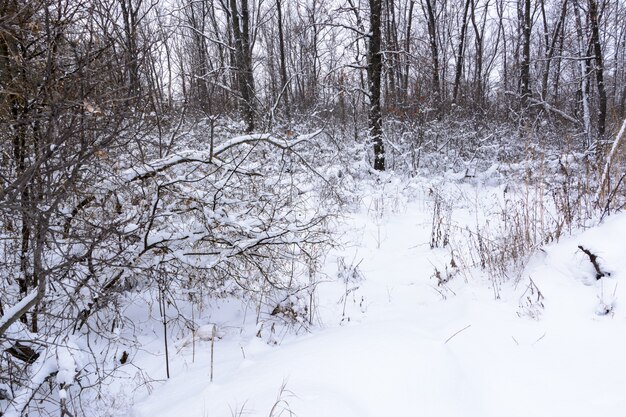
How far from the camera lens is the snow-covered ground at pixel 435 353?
1913 mm

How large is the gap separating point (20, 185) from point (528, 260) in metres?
3.54

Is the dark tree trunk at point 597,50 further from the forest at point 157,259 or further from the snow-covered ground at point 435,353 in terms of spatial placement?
the snow-covered ground at point 435,353

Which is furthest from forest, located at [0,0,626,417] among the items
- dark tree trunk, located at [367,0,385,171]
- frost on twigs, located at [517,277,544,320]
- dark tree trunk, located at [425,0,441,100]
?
dark tree trunk, located at [425,0,441,100]

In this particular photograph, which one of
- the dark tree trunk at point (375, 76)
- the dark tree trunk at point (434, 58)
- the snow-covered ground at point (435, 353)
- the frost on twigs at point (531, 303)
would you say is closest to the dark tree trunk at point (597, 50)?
the dark tree trunk at point (434, 58)

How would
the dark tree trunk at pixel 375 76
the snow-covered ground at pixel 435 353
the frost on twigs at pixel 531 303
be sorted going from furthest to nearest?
Answer: the dark tree trunk at pixel 375 76
the frost on twigs at pixel 531 303
the snow-covered ground at pixel 435 353

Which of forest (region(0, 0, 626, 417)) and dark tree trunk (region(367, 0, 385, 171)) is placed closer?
forest (region(0, 0, 626, 417))

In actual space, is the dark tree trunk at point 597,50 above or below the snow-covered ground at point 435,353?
above

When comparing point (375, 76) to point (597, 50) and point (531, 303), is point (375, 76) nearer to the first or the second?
point (597, 50)

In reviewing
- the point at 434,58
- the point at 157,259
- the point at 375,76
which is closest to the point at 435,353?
the point at 157,259

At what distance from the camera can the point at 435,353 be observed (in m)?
2.29

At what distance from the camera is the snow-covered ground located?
1.91m

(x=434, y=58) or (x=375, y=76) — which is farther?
(x=434, y=58)

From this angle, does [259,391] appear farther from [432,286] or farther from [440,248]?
[440,248]

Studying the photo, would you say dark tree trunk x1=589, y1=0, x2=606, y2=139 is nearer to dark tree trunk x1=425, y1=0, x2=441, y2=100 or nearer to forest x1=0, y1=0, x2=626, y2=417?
dark tree trunk x1=425, y1=0, x2=441, y2=100
